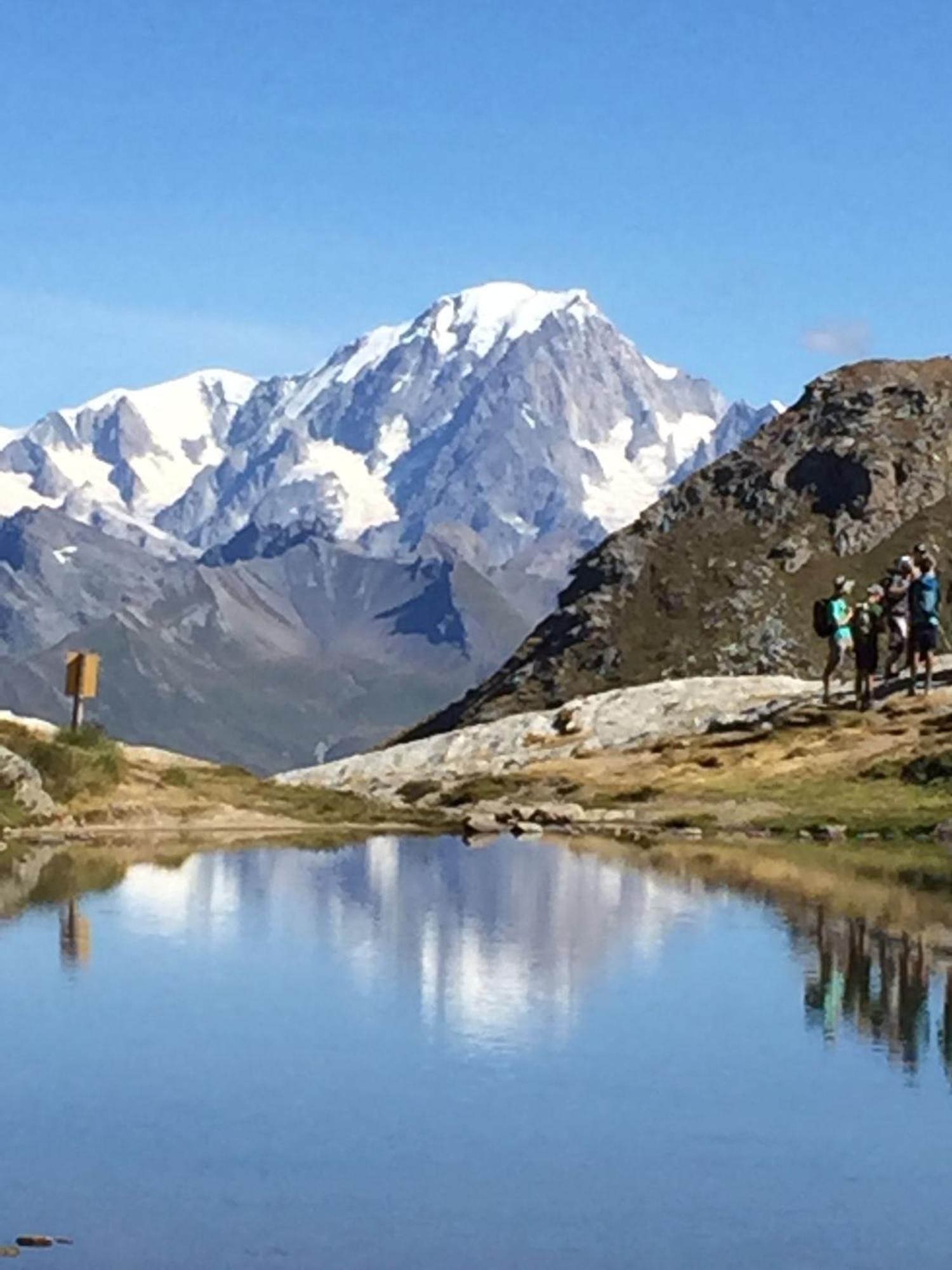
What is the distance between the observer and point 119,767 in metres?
58.5

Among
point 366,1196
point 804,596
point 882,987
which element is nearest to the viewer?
point 366,1196

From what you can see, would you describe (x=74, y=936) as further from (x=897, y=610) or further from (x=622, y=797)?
(x=897, y=610)

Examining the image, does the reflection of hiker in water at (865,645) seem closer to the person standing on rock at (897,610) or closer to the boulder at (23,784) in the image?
the person standing on rock at (897,610)

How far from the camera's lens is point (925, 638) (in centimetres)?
6812

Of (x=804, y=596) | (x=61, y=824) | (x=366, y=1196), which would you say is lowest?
(x=366, y=1196)

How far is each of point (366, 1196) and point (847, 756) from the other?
4523 centimetres

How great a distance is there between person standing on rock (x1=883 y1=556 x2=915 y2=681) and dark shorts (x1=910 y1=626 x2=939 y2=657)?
110cm

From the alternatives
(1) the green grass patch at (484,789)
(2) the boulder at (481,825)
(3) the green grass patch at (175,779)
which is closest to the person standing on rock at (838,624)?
(1) the green grass patch at (484,789)

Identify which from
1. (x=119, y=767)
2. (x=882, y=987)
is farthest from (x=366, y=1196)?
(x=119, y=767)

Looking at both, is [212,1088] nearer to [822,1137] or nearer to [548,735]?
[822,1137]

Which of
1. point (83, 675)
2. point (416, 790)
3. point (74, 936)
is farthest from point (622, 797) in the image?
point (74, 936)

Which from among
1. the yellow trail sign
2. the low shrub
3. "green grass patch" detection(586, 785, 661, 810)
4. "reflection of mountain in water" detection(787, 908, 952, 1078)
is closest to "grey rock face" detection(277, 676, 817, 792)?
"green grass patch" detection(586, 785, 661, 810)

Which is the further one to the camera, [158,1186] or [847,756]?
[847,756]

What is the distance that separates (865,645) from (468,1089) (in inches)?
1769
